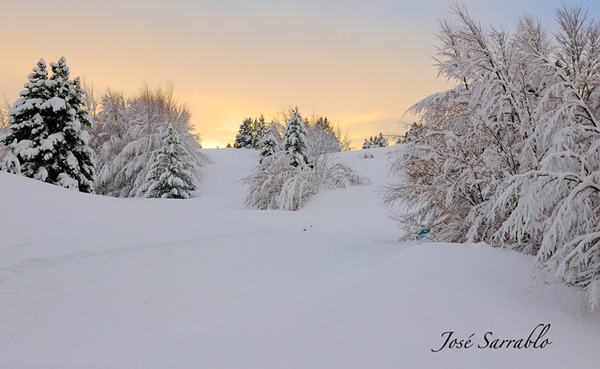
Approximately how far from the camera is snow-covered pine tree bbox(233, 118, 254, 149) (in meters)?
45.2

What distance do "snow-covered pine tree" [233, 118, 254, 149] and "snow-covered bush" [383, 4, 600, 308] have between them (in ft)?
125

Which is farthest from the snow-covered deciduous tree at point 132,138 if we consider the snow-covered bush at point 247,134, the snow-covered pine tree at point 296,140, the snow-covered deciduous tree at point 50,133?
the snow-covered bush at point 247,134

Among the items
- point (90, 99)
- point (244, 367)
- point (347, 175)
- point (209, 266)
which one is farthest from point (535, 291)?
point (90, 99)

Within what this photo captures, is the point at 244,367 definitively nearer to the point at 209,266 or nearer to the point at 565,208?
the point at 209,266

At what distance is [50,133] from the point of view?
13219 mm

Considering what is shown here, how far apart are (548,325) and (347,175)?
13731mm

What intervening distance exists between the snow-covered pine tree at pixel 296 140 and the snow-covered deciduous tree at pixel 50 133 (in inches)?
330

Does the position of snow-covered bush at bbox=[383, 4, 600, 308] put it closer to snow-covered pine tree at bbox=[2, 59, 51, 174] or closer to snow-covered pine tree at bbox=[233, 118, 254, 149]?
snow-covered pine tree at bbox=[2, 59, 51, 174]

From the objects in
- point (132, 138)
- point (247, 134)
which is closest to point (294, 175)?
point (132, 138)

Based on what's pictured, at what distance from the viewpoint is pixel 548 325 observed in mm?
3145

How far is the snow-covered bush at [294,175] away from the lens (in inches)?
509

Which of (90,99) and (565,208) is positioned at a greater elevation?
(90,99)

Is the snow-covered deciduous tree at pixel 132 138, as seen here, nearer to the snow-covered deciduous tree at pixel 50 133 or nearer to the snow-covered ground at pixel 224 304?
the snow-covered deciduous tree at pixel 50 133

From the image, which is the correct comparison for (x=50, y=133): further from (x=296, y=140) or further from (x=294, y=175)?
(x=296, y=140)
